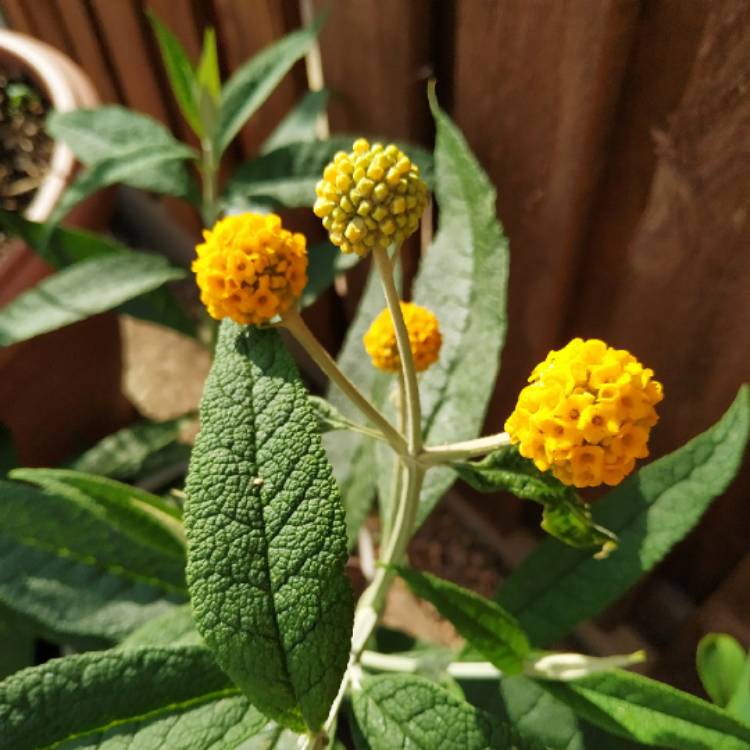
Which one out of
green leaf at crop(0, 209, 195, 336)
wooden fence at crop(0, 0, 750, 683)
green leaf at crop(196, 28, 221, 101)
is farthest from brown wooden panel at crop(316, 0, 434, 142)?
green leaf at crop(0, 209, 195, 336)

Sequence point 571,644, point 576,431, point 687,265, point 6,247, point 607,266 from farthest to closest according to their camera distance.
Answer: point 571,644, point 6,247, point 607,266, point 687,265, point 576,431

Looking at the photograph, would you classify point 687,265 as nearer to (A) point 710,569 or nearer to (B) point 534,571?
(B) point 534,571

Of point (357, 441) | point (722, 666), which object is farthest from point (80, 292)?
point (722, 666)

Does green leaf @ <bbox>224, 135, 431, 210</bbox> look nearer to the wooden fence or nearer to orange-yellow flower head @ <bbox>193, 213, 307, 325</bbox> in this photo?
the wooden fence

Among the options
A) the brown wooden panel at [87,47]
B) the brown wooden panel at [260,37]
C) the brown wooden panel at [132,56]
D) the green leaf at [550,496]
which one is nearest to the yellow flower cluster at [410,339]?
the green leaf at [550,496]

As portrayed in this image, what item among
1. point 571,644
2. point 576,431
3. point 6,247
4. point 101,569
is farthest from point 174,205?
point 576,431

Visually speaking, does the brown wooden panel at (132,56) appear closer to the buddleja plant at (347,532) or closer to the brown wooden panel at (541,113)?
the brown wooden panel at (541,113)
